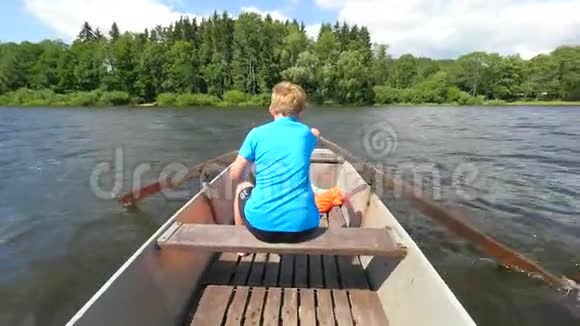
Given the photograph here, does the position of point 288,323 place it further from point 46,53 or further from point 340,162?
point 46,53

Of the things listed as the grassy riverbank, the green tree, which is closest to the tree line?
the grassy riverbank

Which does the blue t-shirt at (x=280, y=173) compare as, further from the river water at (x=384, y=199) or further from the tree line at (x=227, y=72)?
the tree line at (x=227, y=72)

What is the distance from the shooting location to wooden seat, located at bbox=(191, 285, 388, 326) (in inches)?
124

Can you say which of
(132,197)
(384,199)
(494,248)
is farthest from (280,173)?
(384,199)

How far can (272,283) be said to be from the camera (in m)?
3.75

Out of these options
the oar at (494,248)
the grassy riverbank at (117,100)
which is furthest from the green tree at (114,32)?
the oar at (494,248)

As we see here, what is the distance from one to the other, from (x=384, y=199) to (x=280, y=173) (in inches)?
254

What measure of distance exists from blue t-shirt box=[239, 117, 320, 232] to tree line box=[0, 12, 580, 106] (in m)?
51.0

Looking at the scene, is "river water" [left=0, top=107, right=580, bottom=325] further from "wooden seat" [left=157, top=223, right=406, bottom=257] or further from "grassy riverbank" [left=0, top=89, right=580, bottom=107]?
"grassy riverbank" [left=0, top=89, right=580, bottom=107]

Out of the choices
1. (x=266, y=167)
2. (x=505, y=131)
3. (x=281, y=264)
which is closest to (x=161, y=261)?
(x=266, y=167)

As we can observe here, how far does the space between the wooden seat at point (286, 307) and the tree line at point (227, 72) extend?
167 feet

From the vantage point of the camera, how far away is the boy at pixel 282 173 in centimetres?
312

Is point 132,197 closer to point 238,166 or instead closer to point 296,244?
point 238,166

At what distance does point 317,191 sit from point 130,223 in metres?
3.86
